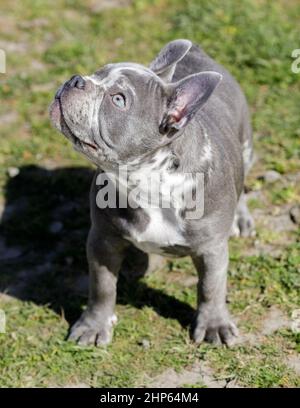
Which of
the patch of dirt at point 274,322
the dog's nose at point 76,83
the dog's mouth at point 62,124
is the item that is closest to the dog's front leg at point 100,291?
the dog's mouth at point 62,124

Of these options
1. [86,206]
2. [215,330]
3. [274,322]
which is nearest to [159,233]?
[215,330]

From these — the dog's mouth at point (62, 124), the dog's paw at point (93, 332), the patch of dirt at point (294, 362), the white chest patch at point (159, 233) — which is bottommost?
the dog's paw at point (93, 332)

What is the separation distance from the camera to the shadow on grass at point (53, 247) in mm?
5941

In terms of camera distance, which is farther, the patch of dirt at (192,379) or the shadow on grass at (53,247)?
the shadow on grass at (53,247)

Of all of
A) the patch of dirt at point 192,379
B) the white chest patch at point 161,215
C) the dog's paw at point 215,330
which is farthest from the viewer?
the dog's paw at point 215,330

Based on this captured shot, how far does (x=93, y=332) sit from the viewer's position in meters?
5.58

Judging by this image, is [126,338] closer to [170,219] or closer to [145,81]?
[170,219]

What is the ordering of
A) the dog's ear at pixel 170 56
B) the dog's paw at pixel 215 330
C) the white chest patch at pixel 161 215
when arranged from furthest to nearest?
the dog's paw at pixel 215 330, the dog's ear at pixel 170 56, the white chest patch at pixel 161 215

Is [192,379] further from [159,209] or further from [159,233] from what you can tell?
[159,209]

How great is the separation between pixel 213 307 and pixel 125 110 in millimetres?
1592

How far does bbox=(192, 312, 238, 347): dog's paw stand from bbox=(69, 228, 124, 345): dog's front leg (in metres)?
0.57

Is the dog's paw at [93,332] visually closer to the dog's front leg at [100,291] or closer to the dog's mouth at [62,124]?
the dog's front leg at [100,291]

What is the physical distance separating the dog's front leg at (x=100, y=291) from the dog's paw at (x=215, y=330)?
57 cm

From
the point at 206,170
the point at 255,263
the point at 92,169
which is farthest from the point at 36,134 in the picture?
the point at 206,170
